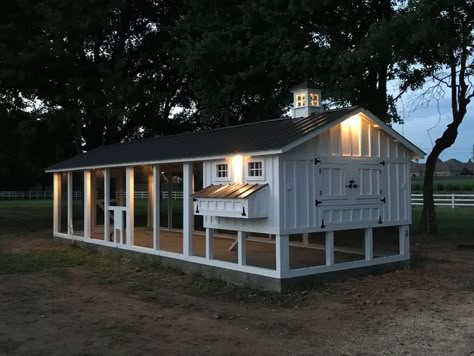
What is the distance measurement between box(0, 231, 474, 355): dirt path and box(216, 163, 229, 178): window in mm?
2070

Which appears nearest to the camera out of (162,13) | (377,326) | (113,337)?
(113,337)

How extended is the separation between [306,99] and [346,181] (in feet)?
7.32

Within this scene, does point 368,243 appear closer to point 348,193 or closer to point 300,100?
point 348,193

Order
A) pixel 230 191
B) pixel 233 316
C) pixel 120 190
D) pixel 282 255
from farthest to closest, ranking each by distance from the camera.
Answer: pixel 120 190 < pixel 230 191 < pixel 282 255 < pixel 233 316

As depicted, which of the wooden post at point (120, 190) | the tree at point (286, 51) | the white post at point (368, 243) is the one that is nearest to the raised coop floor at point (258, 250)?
the white post at point (368, 243)

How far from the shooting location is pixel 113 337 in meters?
6.41

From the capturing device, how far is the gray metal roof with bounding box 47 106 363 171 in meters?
9.54

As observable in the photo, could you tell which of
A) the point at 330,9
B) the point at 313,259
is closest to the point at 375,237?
the point at 313,259

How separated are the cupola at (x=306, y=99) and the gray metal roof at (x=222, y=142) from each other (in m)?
0.31

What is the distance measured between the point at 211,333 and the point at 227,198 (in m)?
3.18

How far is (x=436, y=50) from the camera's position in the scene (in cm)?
1448

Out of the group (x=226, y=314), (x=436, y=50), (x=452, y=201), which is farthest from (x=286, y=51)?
(x=452, y=201)

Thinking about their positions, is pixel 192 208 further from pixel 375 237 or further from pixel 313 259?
pixel 375 237

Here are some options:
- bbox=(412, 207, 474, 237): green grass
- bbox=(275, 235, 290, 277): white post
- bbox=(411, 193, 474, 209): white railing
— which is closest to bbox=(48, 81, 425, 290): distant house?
bbox=(275, 235, 290, 277): white post
